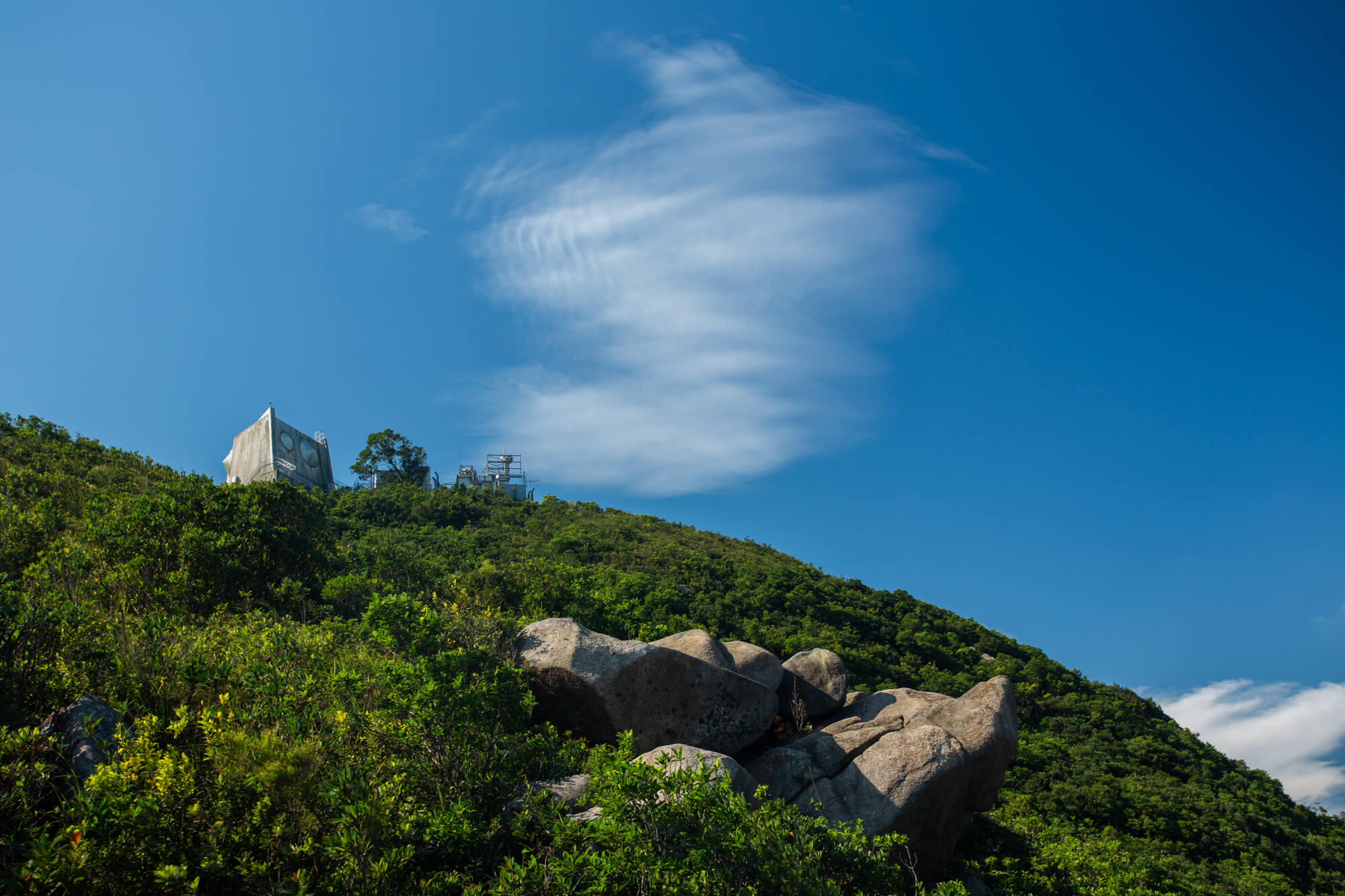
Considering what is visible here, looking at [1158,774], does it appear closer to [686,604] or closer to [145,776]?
[686,604]

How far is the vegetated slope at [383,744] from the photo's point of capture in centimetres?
696

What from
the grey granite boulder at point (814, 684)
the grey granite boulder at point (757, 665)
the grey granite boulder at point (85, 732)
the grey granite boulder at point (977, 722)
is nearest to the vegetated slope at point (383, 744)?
the grey granite boulder at point (85, 732)

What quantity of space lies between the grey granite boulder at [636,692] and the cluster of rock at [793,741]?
20 millimetres

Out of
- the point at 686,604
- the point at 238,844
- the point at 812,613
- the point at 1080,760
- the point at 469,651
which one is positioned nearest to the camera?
the point at 238,844

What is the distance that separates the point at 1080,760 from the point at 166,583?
3083 cm

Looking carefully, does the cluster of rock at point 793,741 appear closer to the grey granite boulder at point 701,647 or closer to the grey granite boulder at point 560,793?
the grey granite boulder at point 701,647

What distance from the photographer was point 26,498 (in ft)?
69.2

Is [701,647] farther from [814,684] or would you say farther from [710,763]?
[710,763]

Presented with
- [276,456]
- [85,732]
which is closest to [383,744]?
[85,732]

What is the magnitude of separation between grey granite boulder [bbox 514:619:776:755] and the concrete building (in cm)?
4414

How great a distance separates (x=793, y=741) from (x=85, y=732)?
12.4 m

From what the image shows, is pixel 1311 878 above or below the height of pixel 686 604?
below

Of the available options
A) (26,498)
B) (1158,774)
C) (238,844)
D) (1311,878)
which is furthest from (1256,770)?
(26,498)

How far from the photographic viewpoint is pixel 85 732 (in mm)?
7969
